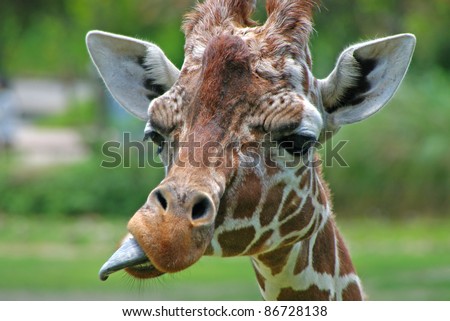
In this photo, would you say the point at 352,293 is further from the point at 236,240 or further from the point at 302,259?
the point at 236,240

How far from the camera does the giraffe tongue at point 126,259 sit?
15.5 ft

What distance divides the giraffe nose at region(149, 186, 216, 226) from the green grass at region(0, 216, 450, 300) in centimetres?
926

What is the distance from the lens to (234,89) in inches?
208

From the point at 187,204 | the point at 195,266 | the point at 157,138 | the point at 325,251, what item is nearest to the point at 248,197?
the point at 187,204

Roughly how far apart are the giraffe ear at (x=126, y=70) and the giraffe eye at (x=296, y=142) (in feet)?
4.15

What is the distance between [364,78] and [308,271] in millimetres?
1391

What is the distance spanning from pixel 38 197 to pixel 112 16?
9.95 m

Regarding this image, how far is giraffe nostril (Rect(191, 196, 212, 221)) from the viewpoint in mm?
4738

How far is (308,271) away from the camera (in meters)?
5.88

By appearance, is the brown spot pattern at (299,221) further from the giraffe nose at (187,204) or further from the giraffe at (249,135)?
the giraffe nose at (187,204)

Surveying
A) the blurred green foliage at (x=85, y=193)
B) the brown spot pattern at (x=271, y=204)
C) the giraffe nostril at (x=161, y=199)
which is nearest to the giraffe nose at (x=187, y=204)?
the giraffe nostril at (x=161, y=199)

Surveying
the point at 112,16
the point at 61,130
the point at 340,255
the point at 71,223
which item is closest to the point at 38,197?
the point at 71,223

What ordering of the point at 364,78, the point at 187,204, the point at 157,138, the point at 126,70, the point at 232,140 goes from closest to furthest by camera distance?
the point at 187,204
the point at 232,140
the point at 157,138
the point at 364,78
the point at 126,70

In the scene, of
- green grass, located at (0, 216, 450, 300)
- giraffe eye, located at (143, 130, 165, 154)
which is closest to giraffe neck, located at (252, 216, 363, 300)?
giraffe eye, located at (143, 130, 165, 154)
